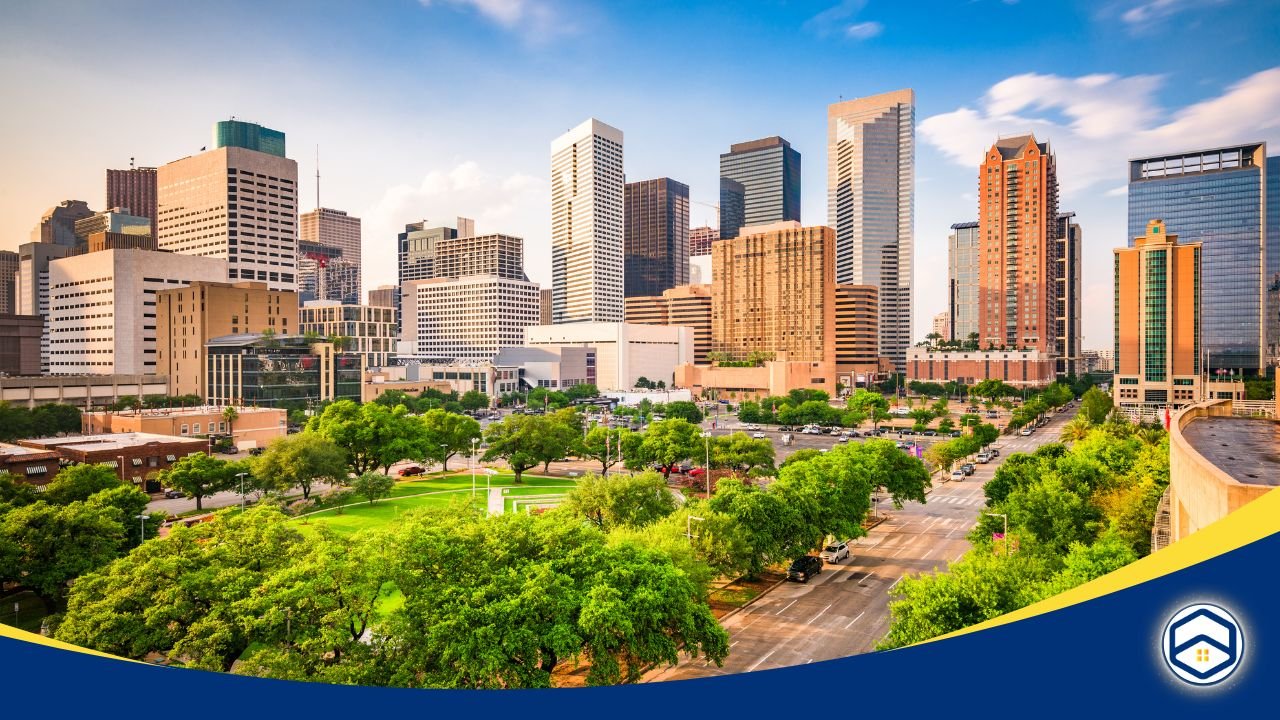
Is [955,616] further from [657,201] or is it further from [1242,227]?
[657,201]

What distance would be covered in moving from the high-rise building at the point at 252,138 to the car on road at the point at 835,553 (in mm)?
69273

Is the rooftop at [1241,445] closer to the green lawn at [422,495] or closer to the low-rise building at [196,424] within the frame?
the green lawn at [422,495]

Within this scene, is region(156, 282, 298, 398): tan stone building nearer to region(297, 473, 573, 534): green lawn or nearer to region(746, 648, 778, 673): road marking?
region(297, 473, 573, 534): green lawn

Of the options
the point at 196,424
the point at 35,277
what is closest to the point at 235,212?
the point at 35,277

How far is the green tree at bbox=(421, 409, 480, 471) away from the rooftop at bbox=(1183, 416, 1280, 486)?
3423cm

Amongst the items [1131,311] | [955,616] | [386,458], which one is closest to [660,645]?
[955,616]

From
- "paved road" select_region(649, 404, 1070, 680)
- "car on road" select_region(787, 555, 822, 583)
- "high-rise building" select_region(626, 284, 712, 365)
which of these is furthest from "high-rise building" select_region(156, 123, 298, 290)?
"paved road" select_region(649, 404, 1070, 680)

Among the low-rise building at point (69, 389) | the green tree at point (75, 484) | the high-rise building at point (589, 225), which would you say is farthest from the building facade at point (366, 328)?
the green tree at point (75, 484)

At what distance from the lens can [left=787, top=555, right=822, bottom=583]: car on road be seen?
22.7m

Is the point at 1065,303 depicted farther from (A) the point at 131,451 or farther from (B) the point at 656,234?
(A) the point at 131,451

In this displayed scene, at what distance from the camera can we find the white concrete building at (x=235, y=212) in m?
76.6

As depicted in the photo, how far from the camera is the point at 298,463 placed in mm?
30594

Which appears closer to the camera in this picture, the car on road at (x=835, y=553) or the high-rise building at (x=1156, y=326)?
the car on road at (x=835, y=553)

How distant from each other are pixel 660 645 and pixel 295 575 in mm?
7037
